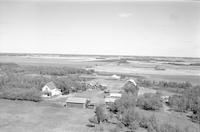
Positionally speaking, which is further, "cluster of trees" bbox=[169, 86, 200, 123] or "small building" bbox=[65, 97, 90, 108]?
"small building" bbox=[65, 97, 90, 108]

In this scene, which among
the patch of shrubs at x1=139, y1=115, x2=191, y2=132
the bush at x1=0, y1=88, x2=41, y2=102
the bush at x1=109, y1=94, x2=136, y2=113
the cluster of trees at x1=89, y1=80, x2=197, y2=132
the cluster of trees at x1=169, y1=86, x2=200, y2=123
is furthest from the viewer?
the bush at x1=0, y1=88, x2=41, y2=102

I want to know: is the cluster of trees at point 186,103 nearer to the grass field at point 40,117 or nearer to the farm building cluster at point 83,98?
the farm building cluster at point 83,98

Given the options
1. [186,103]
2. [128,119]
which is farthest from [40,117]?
[186,103]

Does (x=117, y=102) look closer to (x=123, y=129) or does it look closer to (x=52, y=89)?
(x=123, y=129)

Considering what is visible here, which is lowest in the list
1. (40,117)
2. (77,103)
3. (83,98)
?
(40,117)

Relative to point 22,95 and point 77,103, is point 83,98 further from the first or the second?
point 22,95

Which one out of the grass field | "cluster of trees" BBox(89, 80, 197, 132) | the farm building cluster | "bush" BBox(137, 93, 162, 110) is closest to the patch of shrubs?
"cluster of trees" BBox(89, 80, 197, 132)

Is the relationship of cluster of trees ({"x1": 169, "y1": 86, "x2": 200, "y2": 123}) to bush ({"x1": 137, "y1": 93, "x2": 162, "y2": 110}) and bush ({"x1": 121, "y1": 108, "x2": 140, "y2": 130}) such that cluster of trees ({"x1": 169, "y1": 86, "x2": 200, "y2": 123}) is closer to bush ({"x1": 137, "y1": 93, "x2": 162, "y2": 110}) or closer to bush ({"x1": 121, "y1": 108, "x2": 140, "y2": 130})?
bush ({"x1": 137, "y1": 93, "x2": 162, "y2": 110})

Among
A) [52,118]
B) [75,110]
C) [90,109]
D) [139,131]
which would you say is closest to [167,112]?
[139,131]

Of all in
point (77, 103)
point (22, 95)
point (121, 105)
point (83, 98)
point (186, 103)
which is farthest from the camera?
point (22, 95)

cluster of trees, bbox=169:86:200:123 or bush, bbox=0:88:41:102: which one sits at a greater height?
bush, bbox=0:88:41:102

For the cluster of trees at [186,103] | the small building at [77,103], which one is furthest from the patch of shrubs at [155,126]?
the small building at [77,103]

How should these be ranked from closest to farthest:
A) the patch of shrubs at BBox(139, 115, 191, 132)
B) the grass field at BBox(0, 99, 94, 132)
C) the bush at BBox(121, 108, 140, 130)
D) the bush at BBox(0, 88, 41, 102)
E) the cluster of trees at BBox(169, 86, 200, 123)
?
the patch of shrubs at BBox(139, 115, 191, 132) < the grass field at BBox(0, 99, 94, 132) < the bush at BBox(121, 108, 140, 130) < the cluster of trees at BBox(169, 86, 200, 123) < the bush at BBox(0, 88, 41, 102)
